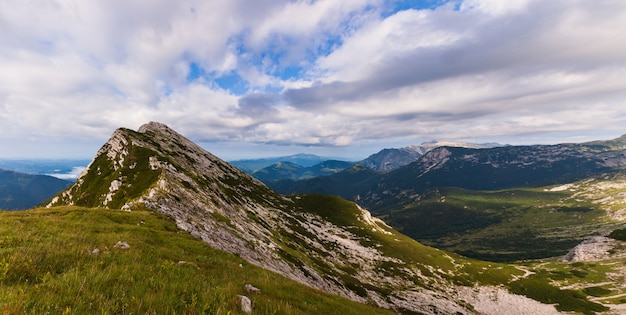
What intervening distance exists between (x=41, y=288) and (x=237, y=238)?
52.7 metres

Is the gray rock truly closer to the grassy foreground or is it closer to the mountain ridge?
the grassy foreground

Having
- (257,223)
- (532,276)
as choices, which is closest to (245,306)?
(257,223)

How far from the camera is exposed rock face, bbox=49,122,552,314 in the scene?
57.7m

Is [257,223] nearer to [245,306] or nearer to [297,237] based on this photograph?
[297,237]

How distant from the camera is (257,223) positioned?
94625 mm

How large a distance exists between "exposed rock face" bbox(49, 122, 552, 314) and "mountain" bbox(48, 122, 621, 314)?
473 millimetres

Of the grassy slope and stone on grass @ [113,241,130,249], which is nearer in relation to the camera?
stone on grass @ [113,241,130,249]

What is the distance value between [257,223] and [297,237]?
23024 millimetres

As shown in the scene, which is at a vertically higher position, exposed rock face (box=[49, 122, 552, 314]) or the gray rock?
the gray rock

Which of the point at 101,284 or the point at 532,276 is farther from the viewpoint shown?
the point at 532,276

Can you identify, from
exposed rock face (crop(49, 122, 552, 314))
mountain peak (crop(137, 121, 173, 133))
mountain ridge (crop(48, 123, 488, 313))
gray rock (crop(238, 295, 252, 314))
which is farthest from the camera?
mountain peak (crop(137, 121, 173, 133))

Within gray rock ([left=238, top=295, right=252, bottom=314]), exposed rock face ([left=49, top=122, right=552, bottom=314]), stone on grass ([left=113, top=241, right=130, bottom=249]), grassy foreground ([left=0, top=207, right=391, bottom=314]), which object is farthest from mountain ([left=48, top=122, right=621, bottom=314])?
gray rock ([left=238, top=295, right=252, bottom=314])

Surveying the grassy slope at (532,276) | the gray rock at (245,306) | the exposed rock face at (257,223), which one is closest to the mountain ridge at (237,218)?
the exposed rock face at (257,223)

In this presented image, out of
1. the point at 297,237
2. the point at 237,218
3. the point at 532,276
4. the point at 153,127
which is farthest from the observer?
the point at 153,127
